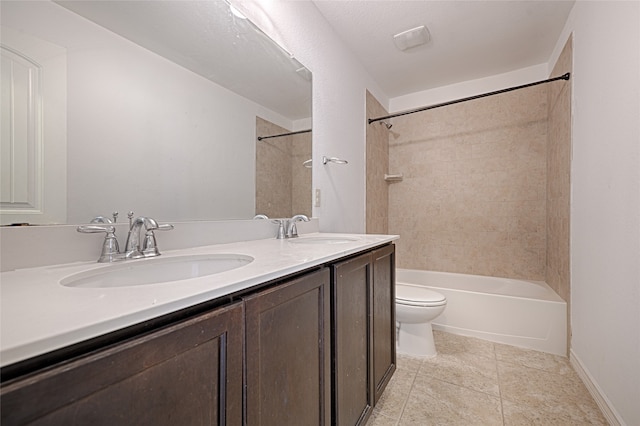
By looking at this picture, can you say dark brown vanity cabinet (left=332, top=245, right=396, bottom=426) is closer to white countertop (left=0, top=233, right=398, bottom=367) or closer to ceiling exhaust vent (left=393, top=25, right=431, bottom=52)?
white countertop (left=0, top=233, right=398, bottom=367)

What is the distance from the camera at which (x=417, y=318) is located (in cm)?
181

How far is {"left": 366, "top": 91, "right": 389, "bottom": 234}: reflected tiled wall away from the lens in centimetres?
264

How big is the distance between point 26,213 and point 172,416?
0.63m

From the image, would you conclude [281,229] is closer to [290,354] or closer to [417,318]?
[290,354]

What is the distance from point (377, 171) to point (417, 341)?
5.36 feet

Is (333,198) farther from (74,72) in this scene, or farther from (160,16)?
(74,72)

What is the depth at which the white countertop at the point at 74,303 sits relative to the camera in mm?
302

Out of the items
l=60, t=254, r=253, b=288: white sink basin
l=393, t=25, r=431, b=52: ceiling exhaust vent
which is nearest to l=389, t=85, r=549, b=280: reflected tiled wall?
l=393, t=25, r=431, b=52: ceiling exhaust vent

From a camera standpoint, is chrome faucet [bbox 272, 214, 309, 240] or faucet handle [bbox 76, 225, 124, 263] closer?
faucet handle [bbox 76, 225, 124, 263]

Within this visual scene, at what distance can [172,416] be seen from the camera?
1.39 feet

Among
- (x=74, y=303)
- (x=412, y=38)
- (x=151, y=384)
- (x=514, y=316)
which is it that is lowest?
(x=514, y=316)

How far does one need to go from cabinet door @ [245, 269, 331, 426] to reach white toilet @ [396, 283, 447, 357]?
109cm

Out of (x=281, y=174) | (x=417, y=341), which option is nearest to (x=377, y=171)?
(x=281, y=174)

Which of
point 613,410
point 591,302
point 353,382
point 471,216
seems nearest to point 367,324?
point 353,382
